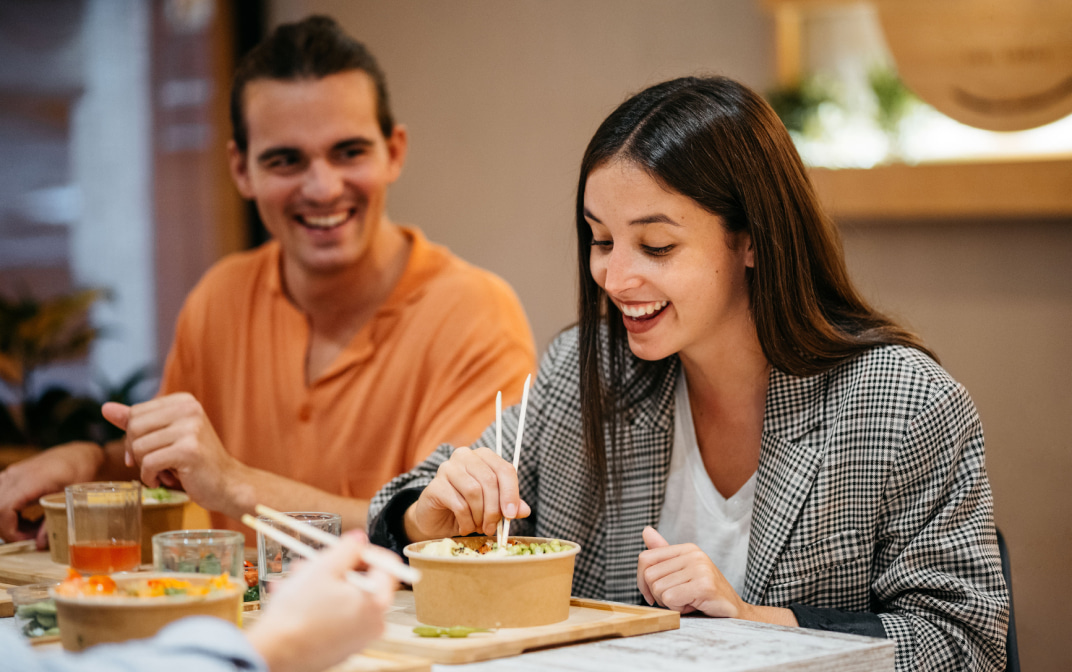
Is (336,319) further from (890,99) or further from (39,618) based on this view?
(890,99)

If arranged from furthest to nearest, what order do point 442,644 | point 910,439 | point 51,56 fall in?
point 51,56 < point 910,439 < point 442,644

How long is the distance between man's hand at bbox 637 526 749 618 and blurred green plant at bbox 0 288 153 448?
7.32ft

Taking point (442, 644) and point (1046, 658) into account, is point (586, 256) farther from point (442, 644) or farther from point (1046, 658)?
point (1046, 658)

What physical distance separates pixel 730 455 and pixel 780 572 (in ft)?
0.84

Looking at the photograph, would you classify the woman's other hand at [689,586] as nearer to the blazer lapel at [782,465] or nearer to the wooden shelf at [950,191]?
the blazer lapel at [782,465]

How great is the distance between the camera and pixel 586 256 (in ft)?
6.07

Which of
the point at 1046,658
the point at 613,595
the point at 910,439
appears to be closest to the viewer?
the point at 910,439

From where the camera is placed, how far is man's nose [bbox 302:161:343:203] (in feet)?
7.94

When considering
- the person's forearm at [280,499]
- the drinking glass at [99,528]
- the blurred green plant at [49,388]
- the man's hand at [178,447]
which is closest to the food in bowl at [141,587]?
the drinking glass at [99,528]

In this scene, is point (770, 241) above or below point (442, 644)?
above

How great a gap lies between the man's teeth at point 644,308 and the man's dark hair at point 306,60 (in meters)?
1.06

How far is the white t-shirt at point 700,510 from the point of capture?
1745mm

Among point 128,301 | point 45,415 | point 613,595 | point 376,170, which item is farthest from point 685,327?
point 128,301

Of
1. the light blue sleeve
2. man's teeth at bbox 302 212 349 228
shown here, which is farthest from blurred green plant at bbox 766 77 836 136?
the light blue sleeve
